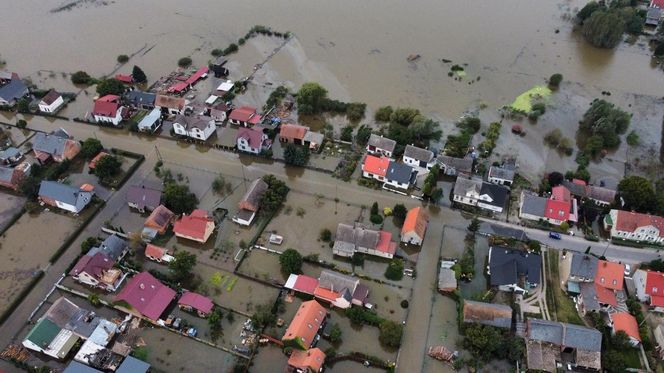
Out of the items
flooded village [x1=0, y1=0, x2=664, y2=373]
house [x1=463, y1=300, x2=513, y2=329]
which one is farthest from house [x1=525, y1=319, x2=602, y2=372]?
house [x1=463, y1=300, x2=513, y2=329]

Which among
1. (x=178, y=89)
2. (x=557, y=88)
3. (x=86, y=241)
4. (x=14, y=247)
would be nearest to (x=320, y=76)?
(x=178, y=89)

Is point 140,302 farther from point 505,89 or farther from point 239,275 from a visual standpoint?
point 505,89

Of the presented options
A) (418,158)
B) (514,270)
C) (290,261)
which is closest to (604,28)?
(418,158)

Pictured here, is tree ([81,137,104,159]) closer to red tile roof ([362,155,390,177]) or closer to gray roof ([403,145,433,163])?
red tile roof ([362,155,390,177])

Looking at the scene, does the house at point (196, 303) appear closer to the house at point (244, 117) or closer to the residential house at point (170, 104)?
the house at point (244, 117)

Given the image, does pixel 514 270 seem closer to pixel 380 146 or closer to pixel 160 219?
pixel 380 146

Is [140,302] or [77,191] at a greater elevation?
[77,191]
